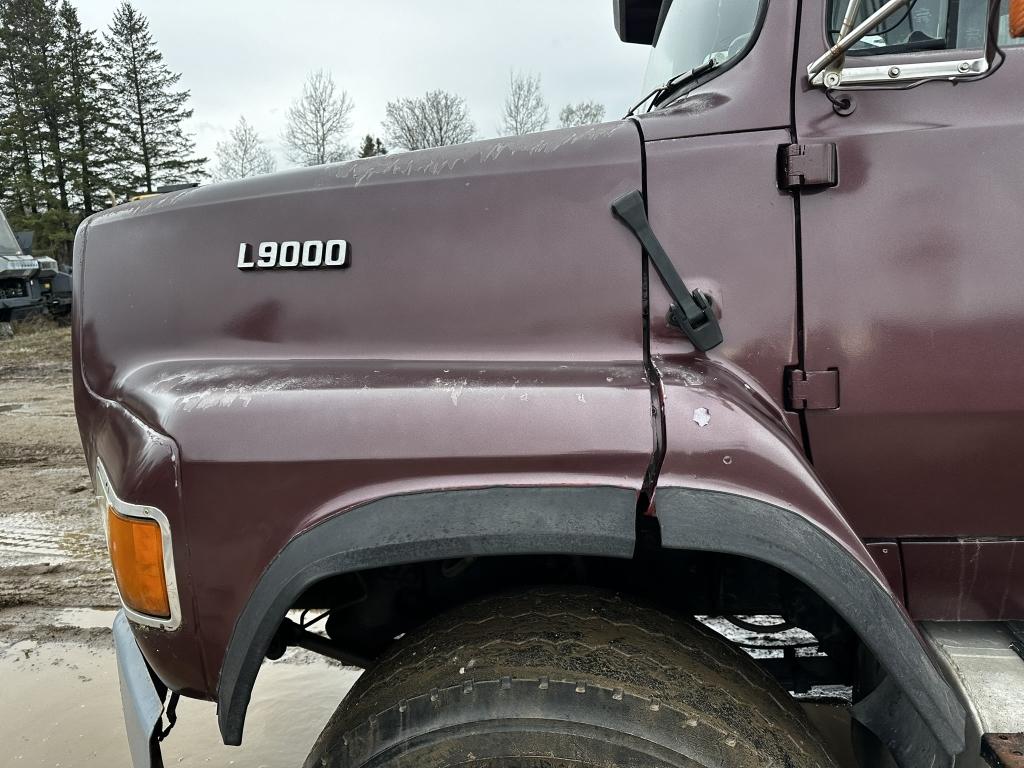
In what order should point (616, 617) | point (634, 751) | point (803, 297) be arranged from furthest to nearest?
point (803, 297) < point (616, 617) < point (634, 751)

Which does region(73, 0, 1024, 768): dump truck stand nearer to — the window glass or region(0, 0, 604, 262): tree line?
the window glass

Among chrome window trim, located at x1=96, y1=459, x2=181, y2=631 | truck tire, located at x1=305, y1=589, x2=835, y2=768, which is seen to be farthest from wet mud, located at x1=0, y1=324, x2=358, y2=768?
truck tire, located at x1=305, y1=589, x2=835, y2=768

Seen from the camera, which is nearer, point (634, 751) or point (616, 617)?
point (634, 751)

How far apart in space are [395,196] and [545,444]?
65 centimetres

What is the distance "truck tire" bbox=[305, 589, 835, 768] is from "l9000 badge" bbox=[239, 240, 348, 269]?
2.55 feet

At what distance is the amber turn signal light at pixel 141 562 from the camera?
4.26 ft

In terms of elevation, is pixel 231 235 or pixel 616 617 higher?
pixel 231 235

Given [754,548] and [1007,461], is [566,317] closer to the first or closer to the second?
[754,548]

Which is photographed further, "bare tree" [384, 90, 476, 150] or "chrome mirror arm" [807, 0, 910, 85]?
"bare tree" [384, 90, 476, 150]

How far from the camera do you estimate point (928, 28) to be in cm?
149

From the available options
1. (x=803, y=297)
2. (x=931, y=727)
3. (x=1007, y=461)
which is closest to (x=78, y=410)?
(x=803, y=297)

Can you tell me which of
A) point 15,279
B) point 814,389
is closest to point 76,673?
point 814,389

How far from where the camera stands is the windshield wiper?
1.68 meters

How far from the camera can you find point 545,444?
1234 mm
